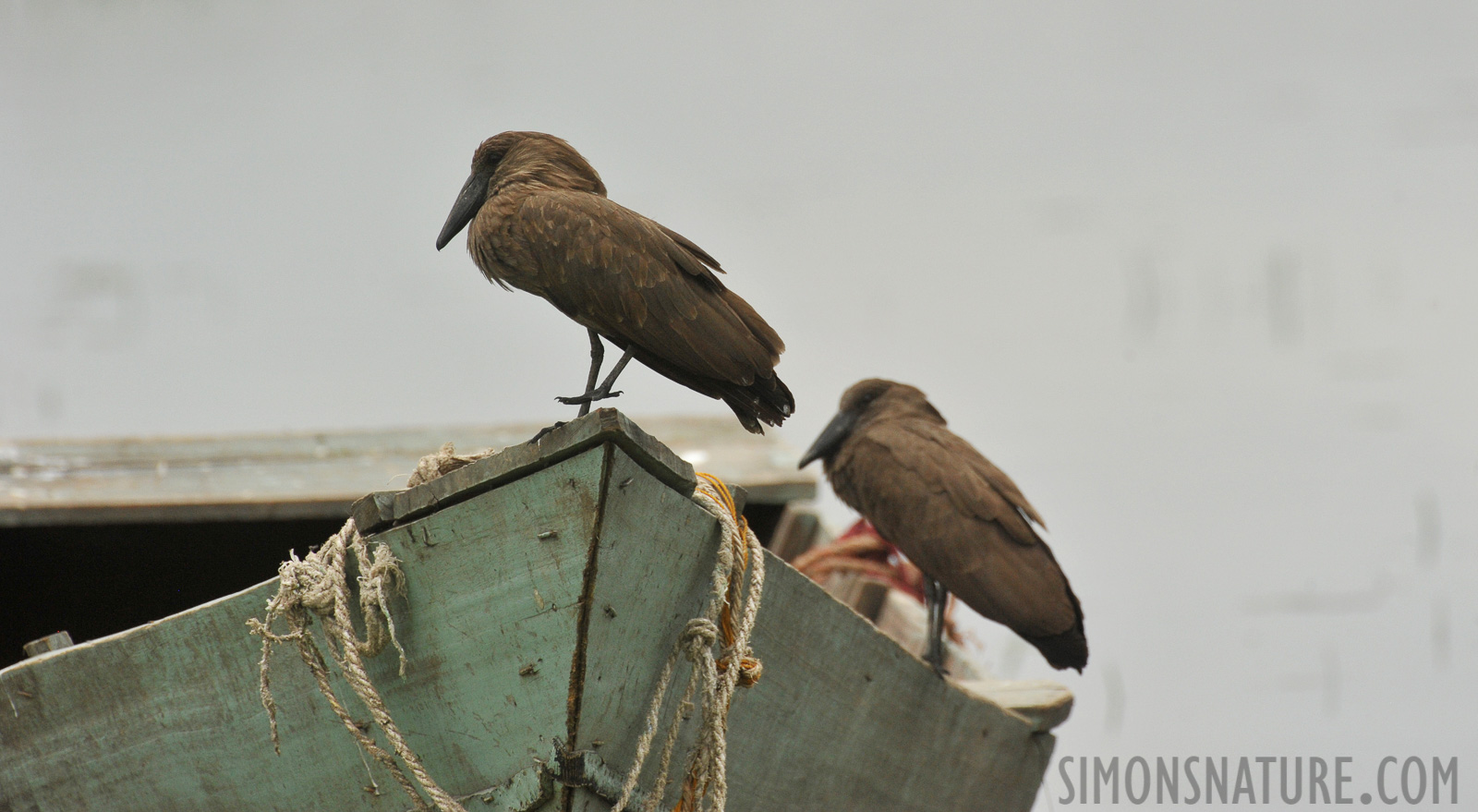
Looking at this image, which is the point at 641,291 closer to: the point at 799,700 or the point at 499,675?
the point at 499,675

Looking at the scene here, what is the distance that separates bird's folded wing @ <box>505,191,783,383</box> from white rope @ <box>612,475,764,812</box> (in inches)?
14.5

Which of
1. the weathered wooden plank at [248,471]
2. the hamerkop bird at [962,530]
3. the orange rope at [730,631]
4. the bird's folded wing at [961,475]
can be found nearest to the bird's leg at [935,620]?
the hamerkop bird at [962,530]

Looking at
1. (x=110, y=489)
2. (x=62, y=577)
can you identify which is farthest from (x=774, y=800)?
(x=62, y=577)

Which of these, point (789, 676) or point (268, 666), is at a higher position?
point (789, 676)

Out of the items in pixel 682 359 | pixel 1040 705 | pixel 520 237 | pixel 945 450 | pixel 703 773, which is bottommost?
pixel 703 773

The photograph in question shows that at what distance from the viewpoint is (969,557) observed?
5250 millimetres

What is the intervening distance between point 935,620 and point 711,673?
102 inches

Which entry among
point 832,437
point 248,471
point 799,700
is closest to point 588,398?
point 799,700

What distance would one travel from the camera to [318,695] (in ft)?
9.88

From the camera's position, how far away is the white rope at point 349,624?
8.75 ft

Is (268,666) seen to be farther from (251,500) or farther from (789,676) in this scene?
(251,500)

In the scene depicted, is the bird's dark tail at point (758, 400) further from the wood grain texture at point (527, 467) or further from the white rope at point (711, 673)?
the wood grain texture at point (527, 467)

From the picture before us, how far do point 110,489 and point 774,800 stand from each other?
4244 mm

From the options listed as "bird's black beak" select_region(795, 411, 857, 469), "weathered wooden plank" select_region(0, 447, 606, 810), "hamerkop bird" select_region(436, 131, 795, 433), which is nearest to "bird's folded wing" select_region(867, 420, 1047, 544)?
"bird's black beak" select_region(795, 411, 857, 469)
